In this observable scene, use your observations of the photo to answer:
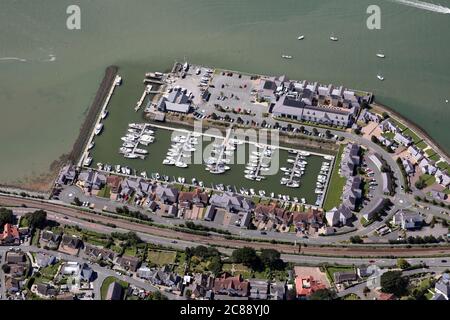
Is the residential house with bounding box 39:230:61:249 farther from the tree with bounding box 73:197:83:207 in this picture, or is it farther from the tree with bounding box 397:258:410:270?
the tree with bounding box 397:258:410:270

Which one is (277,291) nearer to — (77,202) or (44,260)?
(44,260)

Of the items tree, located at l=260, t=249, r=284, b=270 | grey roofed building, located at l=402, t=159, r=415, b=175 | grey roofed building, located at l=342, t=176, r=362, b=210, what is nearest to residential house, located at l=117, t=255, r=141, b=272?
tree, located at l=260, t=249, r=284, b=270

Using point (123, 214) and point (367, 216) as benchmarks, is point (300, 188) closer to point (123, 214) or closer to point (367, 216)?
point (367, 216)

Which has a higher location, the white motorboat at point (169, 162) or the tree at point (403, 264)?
the white motorboat at point (169, 162)

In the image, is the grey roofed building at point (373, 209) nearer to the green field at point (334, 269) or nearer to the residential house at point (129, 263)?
the green field at point (334, 269)

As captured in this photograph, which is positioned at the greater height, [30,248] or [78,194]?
[78,194]

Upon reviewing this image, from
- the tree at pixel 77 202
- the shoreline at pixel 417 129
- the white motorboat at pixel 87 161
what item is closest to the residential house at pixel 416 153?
Result: the shoreline at pixel 417 129

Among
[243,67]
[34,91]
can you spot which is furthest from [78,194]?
[243,67]
